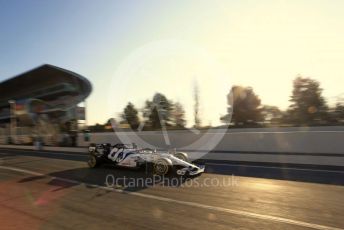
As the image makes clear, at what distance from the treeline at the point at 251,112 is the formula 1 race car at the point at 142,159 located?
21.1 m

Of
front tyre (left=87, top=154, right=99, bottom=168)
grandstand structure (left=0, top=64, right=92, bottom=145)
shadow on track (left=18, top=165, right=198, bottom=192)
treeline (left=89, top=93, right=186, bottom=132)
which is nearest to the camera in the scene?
shadow on track (left=18, top=165, right=198, bottom=192)

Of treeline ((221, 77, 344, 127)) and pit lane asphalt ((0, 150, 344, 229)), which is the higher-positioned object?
treeline ((221, 77, 344, 127))

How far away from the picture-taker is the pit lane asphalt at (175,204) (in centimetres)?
659

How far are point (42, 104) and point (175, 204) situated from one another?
42.8m

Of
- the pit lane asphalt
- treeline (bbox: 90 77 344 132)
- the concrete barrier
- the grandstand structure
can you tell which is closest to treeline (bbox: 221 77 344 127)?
treeline (bbox: 90 77 344 132)

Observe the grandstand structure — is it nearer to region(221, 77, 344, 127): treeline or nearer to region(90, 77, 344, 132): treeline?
region(90, 77, 344, 132): treeline

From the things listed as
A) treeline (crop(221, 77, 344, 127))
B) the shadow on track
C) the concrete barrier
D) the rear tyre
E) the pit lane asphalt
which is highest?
treeline (crop(221, 77, 344, 127))

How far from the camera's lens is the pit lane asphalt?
6.59 m

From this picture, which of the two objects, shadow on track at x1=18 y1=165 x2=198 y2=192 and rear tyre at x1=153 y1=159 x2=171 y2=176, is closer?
shadow on track at x1=18 y1=165 x2=198 y2=192

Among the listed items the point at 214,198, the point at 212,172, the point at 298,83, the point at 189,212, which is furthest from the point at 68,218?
the point at 298,83

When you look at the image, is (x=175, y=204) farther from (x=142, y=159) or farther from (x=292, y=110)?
(x=292, y=110)

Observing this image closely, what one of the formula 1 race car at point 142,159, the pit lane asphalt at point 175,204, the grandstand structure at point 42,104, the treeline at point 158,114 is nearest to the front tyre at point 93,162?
the formula 1 race car at point 142,159

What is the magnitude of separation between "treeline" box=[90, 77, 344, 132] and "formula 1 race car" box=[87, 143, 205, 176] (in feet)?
69.1

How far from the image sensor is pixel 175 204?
8047mm
